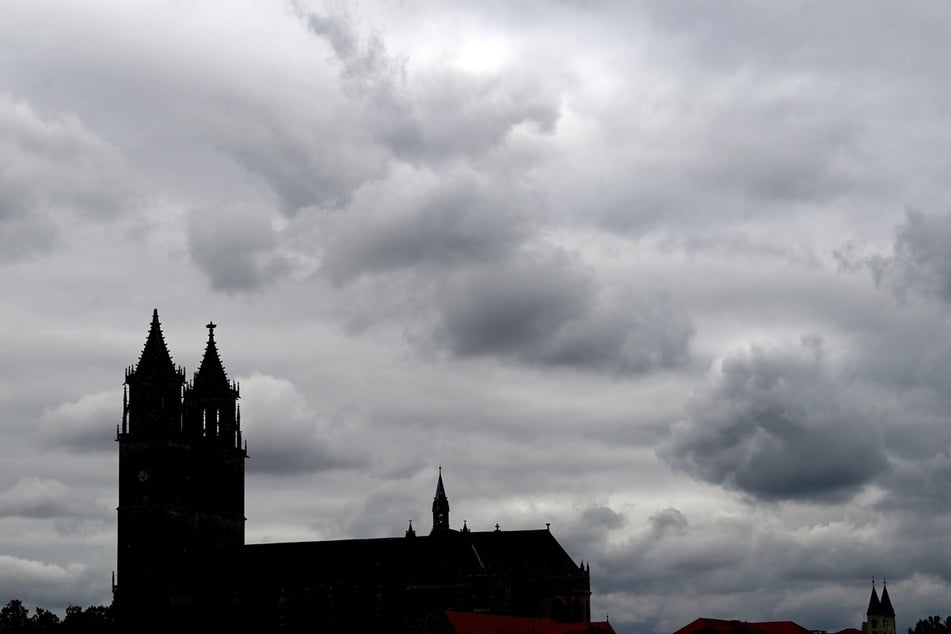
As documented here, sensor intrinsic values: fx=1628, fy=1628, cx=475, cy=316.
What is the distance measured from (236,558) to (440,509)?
67.8 ft

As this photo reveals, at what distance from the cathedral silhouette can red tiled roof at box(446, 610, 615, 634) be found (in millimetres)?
4221

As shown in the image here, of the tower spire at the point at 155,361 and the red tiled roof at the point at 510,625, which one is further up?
the tower spire at the point at 155,361

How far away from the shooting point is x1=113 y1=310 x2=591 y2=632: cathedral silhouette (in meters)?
147

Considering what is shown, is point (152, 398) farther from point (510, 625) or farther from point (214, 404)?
point (510, 625)

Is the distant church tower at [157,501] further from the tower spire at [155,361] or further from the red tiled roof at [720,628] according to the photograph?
the red tiled roof at [720,628]

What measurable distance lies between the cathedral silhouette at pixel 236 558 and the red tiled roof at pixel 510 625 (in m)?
4.22

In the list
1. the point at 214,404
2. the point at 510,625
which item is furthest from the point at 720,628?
the point at 214,404

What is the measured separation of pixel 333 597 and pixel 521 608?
18133 millimetres

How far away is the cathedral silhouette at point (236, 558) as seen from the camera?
482 feet

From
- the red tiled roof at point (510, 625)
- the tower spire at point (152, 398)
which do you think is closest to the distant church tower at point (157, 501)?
the tower spire at point (152, 398)

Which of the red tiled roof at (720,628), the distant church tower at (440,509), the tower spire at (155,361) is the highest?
the tower spire at (155,361)

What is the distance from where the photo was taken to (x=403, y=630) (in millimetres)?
149750

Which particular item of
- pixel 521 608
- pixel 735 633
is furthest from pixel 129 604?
pixel 735 633

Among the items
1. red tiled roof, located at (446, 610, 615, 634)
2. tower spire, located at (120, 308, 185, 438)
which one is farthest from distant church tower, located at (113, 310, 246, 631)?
red tiled roof, located at (446, 610, 615, 634)
